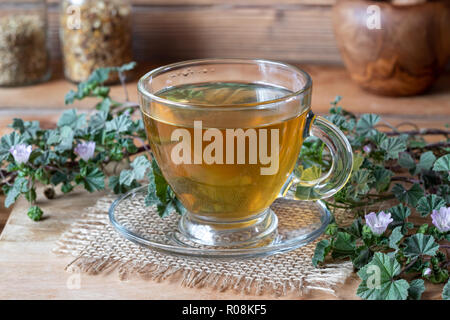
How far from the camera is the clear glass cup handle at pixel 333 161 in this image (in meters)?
0.64

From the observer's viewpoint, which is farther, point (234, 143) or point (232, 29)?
point (232, 29)

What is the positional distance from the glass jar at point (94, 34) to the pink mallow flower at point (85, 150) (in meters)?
0.48

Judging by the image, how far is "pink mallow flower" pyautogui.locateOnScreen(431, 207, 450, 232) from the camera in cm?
61

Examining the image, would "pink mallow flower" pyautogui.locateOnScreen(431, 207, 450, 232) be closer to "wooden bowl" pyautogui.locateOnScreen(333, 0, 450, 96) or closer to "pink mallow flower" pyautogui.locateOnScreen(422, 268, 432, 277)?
"pink mallow flower" pyautogui.locateOnScreen(422, 268, 432, 277)

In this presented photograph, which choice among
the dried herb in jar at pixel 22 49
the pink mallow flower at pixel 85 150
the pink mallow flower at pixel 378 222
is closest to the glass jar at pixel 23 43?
the dried herb in jar at pixel 22 49

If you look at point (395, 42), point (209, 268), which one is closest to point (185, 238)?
point (209, 268)

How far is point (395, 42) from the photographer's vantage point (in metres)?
1.08

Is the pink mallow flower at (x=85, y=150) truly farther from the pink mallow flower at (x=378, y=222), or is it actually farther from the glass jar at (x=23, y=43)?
the glass jar at (x=23, y=43)

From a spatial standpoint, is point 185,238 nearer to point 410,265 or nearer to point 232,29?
point 410,265

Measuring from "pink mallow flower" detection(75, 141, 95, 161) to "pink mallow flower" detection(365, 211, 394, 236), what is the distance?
1.08 feet

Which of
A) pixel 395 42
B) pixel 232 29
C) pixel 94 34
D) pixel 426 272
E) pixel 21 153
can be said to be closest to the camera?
pixel 426 272

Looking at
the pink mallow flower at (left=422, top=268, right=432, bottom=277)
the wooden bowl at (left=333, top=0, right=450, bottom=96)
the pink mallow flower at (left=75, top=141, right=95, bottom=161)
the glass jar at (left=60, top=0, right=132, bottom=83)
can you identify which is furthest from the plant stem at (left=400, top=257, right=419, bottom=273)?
the glass jar at (left=60, top=0, right=132, bottom=83)

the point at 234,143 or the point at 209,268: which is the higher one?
the point at 234,143

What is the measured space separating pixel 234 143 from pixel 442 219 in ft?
0.67
